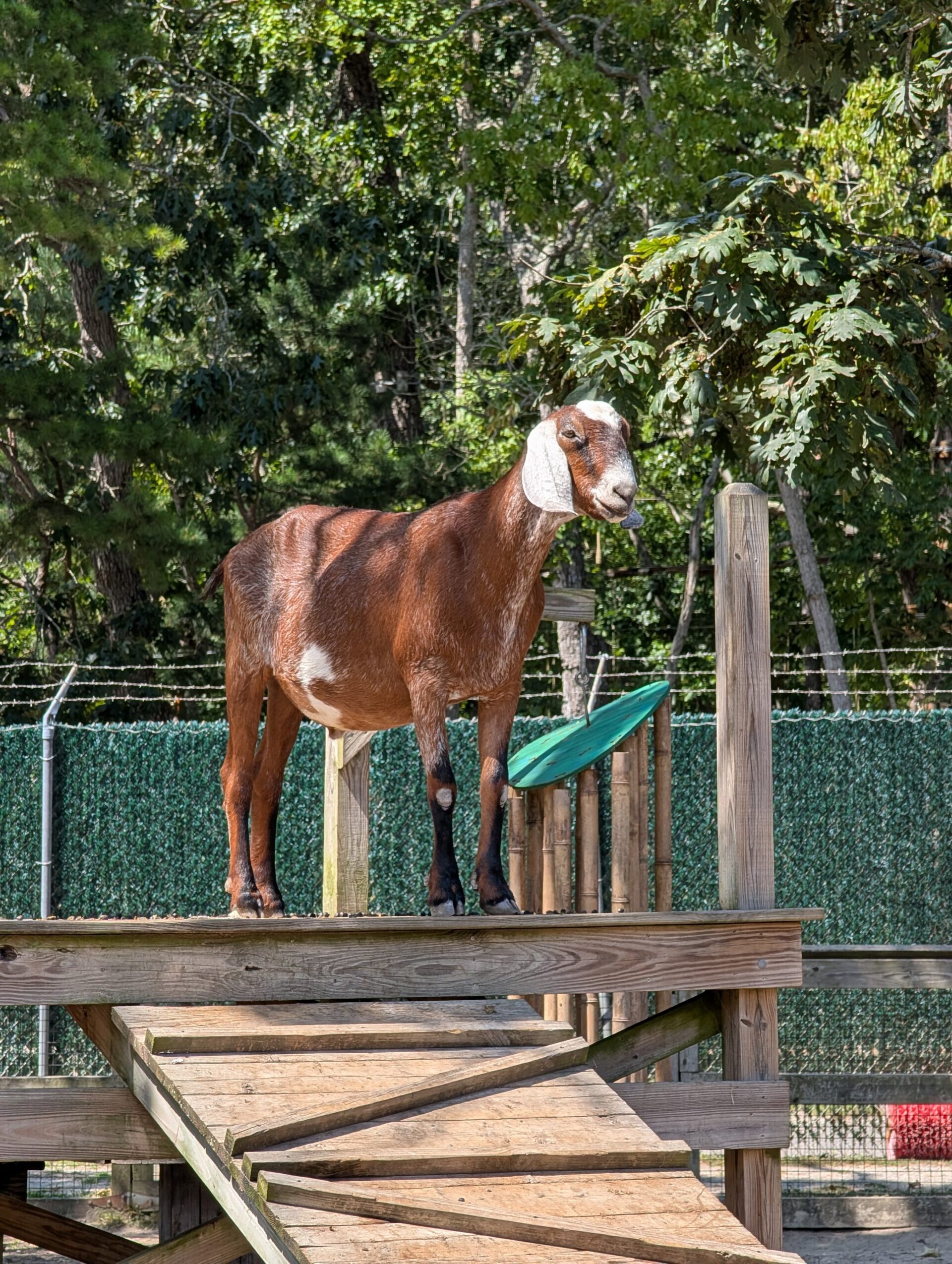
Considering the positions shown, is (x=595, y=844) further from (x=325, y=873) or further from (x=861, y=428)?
(x=861, y=428)

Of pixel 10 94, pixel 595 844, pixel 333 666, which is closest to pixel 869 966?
pixel 595 844

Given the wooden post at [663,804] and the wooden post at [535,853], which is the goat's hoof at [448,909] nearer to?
the wooden post at [663,804]

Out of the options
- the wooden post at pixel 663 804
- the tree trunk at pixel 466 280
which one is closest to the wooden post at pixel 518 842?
the wooden post at pixel 663 804

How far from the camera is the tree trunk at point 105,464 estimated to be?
12977 mm

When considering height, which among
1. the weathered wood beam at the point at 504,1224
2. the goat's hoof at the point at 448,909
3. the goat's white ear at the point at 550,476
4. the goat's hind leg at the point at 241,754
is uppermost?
the goat's white ear at the point at 550,476

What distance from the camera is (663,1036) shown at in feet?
16.1

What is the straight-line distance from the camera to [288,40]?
1566 cm

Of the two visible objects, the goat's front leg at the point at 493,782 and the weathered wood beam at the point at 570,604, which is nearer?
the goat's front leg at the point at 493,782

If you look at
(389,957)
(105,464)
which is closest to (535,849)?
(389,957)

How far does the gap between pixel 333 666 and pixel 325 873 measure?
1.67m

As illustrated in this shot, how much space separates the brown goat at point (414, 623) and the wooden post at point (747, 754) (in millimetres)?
329

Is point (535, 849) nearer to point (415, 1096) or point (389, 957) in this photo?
point (389, 957)

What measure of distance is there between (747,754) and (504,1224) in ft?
5.61

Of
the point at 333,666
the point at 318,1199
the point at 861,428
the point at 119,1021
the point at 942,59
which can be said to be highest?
the point at 942,59
